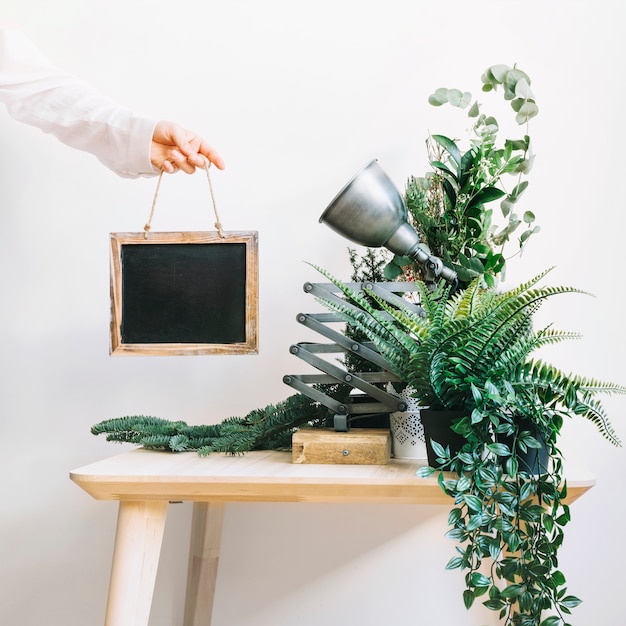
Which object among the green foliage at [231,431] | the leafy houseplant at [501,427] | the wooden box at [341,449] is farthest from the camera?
the green foliage at [231,431]

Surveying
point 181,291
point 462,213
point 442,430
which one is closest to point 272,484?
point 442,430

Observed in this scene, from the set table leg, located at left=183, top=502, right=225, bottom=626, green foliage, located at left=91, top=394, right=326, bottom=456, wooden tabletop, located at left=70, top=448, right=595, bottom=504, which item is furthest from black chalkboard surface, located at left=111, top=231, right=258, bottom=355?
table leg, located at left=183, top=502, right=225, bottom=626

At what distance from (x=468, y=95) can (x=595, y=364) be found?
575 mm

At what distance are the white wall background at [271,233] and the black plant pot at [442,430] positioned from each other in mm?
606

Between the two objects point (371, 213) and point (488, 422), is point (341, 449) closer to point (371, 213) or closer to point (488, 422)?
point (488, 422)

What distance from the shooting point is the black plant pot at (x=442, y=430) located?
2.62ft

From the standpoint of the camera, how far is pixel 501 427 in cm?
73

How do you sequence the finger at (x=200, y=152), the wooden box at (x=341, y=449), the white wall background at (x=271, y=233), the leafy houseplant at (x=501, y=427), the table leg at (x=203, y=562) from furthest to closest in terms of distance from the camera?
1. the white wall background at (x=271, y=233)
2. the table leg at (x=203, y=562)
3. the finger at (x=200, y=152)
4. the wooden box at (x=341, y=449)
5. the leafy houseplant at (x=501, y=427)

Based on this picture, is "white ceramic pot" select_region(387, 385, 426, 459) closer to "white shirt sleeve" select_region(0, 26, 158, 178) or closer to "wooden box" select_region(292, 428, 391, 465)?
"wooden box" select_region(292, 428, 391, 465)

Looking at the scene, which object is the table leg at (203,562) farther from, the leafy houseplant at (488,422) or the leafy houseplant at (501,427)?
the leafy houseplant at (501,427)

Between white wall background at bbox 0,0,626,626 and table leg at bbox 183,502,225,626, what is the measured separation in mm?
99

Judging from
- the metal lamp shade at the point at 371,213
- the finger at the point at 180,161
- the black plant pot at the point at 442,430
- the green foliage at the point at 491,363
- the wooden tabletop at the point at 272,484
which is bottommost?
the wooden tabletop at the point at 272,484

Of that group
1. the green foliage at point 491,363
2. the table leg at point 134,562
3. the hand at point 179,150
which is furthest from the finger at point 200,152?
the table leg at point 134,562

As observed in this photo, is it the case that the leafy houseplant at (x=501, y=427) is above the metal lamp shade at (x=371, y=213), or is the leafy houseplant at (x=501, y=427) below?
below
